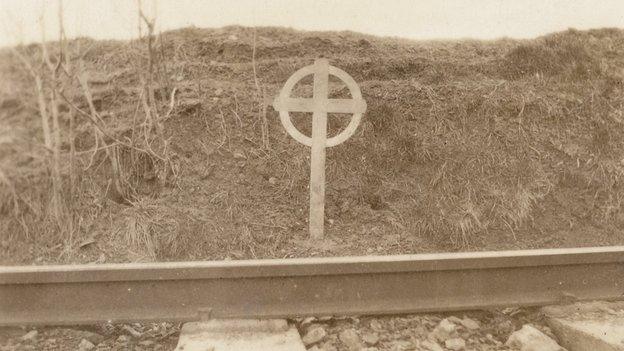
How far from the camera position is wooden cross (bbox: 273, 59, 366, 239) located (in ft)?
16.8

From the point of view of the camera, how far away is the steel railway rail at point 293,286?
3.72 metres

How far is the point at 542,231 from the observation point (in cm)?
596

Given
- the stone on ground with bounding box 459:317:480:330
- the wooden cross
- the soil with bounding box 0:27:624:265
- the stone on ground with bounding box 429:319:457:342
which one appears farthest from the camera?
the soil with bounding box 0:27:624:265

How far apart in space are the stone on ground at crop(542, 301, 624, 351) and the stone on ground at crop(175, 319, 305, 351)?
1.91 metres

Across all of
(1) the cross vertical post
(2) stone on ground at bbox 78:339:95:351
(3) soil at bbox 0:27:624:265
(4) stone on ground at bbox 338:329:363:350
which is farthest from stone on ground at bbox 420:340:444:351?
(2) stone on ground at bbox 78:339:95:351

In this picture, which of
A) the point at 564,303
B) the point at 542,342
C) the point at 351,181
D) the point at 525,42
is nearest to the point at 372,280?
the point at 542,342

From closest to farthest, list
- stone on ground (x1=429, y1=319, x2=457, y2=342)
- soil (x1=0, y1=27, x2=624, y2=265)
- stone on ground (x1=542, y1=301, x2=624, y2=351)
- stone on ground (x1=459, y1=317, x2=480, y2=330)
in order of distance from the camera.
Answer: stone on ground (x1=542, y1=301, x2=624, y2=351) → stone on ground (x1=429, y1=319, x2=457, y2=342) → stone on ground (x1=459, y1=317, x2=480, y2=330) → soil (x1=0, y1=27, x2=624, y2=265)

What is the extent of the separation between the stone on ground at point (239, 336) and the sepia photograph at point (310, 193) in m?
0.02

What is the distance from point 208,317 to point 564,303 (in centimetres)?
274

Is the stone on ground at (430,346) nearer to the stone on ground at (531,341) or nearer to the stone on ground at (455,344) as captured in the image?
the stone on ground at (455,344)

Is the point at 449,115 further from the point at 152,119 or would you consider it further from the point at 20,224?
the point at 20,224

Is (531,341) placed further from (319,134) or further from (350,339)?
(319,134)

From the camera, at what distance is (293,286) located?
12.7 ft

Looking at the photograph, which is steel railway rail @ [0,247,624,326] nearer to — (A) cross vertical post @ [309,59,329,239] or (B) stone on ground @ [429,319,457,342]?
(B) stone on ground @ [429,319,457,342]
